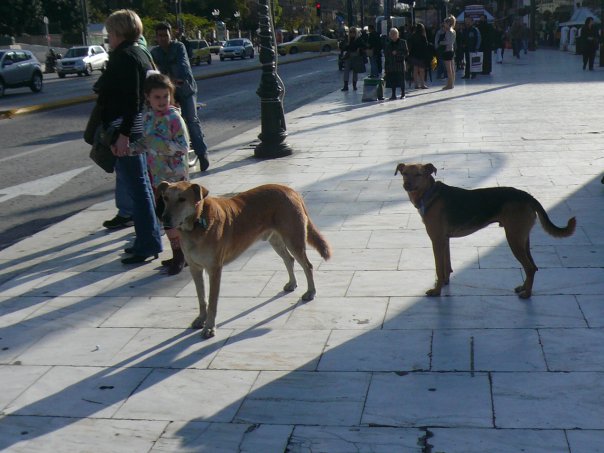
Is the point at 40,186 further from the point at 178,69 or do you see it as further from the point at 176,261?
the point at 176,261

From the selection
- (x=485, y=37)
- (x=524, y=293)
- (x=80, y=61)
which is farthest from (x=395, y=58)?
(x=80, y=61)

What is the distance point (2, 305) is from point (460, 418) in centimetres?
392

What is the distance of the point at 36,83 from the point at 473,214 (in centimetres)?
2856

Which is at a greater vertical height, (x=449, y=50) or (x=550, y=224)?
(x=550, y=224)

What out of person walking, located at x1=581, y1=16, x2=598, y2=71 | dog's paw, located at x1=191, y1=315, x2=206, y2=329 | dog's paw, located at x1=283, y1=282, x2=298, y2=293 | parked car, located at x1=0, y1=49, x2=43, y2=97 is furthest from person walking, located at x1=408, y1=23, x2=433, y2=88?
dog's paw, located at x1=191, y1=315, x2=206, y2=329

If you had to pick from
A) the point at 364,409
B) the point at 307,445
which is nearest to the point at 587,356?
the point at 364,409

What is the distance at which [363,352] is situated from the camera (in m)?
5.20

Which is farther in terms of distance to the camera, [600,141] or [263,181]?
[600,141]

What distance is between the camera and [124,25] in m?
7.16

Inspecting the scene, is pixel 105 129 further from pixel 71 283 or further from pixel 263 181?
pixel 263 181

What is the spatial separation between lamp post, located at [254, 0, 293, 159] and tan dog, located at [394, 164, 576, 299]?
6.96 m

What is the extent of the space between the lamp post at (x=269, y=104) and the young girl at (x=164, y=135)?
595 centimetres

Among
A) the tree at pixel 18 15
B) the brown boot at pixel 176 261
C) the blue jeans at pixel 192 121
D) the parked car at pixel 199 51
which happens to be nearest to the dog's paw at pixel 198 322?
the brown boot at pixel 176 261

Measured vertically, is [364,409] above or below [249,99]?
above
